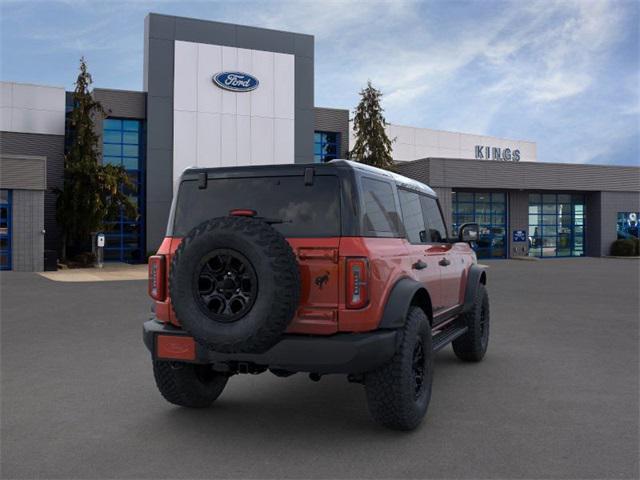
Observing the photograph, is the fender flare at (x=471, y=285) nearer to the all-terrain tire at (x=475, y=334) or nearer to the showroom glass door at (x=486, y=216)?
the all-terrain tire at (x=475, y=334)

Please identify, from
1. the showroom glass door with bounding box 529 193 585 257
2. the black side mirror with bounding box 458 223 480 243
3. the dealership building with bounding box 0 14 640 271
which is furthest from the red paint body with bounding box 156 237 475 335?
the showroom glass door with bounding box 529 193 585 257

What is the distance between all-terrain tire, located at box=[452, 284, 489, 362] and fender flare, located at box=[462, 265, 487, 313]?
0.23 ft

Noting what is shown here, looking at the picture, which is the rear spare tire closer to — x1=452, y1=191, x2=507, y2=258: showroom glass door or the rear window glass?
the rear window glass

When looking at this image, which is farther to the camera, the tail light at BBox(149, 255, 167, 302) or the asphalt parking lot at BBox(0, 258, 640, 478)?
the tail light at BBox(149, 255, 167, 302)

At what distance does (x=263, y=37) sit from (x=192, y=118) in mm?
5964

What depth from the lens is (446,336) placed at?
5793mm

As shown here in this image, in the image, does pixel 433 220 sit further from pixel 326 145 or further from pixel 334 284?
pixel 326 145

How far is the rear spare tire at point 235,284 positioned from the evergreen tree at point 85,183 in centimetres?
2395

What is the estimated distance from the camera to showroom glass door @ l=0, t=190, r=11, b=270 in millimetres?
Answer: 24062

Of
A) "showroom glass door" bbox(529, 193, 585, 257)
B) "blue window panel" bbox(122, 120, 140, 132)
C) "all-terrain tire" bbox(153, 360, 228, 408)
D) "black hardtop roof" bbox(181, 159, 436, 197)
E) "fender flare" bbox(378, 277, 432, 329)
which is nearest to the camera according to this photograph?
"fender flare" bbox(378, 277, 432, 329)

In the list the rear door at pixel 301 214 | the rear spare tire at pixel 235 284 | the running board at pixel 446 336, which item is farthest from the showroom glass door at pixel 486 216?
the rear spare tire at pixel 235 284

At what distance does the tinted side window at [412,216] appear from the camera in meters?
5.16

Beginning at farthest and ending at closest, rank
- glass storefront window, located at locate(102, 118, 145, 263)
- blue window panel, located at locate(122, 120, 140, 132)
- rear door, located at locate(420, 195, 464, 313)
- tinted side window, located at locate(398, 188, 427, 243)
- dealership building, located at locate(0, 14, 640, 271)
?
blue window panel, located at locate(122, 120, 140, 132), glass storefront window, located at locate(102, 118, 145, 263), dealership building, located at locate(0, 14, 640, 271), rear door, located at locate(420, 195, 464, 313), tinted side window, located at locate(398, 188, 427, 243)

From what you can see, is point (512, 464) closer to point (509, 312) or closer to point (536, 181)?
point (509, 312)
